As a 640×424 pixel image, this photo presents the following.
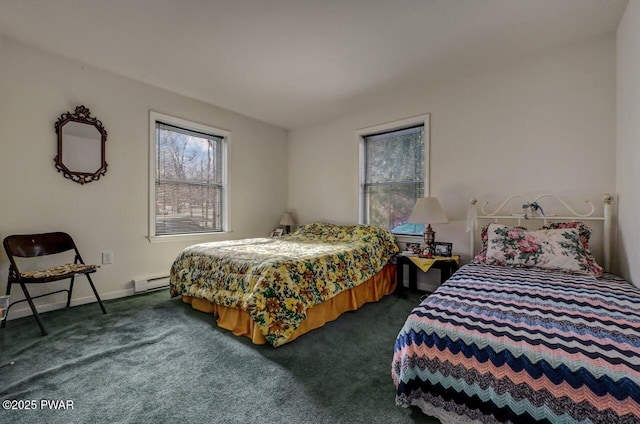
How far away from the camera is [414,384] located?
122cm

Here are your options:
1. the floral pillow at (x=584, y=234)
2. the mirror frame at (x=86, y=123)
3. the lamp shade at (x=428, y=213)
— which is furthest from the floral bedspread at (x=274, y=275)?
the floral pillow at (x=584, y=234)

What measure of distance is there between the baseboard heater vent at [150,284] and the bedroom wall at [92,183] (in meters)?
0.08

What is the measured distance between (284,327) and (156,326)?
1177 millimetres

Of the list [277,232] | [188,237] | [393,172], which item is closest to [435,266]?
[393,172]

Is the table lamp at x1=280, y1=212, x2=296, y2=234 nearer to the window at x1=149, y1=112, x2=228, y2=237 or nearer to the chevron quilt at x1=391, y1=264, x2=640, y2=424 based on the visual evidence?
the window at x1=149, y1=112, x2=228, y2=237

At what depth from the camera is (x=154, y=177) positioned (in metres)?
3.29

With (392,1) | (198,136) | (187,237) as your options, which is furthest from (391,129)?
(187,237)

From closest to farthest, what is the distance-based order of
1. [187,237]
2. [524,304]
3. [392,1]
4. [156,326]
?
1. [524,304]
2. [392,1]
3. [156,326]
4. [187,237]

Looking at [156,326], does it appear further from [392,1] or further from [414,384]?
[392,1]

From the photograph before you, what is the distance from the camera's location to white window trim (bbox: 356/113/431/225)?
3291mm

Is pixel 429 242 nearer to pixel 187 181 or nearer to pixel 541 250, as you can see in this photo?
pixel 541 250

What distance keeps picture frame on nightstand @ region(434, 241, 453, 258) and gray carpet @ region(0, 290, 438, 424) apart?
0.96m

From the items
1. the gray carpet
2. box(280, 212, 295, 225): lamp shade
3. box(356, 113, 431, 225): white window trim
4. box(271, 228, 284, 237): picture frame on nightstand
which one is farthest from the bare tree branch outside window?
box(356, 113, 431, 225): white window trim

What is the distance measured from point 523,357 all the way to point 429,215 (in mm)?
1945
